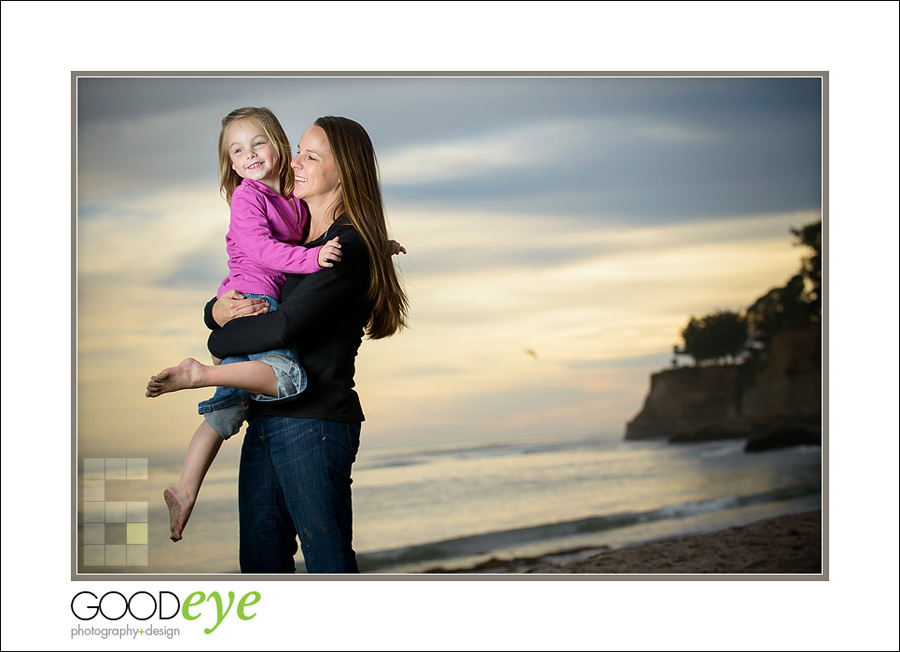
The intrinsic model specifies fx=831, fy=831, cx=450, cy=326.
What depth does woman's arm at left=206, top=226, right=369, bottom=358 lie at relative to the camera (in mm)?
2168

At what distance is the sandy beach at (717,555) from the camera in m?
3.19

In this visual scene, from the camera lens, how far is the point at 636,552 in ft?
11.8

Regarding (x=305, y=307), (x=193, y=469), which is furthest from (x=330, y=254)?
(x=193, y=469)

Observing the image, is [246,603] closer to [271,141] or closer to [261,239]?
[261,239]

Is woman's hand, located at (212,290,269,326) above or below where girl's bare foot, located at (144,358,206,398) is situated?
above

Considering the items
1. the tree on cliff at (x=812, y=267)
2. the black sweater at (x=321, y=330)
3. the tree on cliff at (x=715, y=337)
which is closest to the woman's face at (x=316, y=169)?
the black sweater at (x=321, y=330)

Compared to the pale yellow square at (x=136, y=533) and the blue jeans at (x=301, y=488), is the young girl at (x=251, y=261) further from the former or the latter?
the pale yellow square at (x=136, y=533)

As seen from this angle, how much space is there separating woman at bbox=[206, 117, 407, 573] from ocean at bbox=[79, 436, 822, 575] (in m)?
1.19

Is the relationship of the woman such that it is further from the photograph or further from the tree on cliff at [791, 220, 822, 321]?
the tree on cliff at [791, 220, 822, 321]

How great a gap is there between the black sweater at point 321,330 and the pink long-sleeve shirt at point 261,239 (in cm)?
7

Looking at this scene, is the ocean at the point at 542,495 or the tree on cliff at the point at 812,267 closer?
the tree on cliff at the point at 812,267

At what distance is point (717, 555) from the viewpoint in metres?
3.41

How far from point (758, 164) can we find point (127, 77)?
2.49 metres

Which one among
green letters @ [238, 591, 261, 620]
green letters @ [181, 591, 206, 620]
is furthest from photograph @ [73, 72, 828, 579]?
green letters @ [238, 591, 261, 620]
